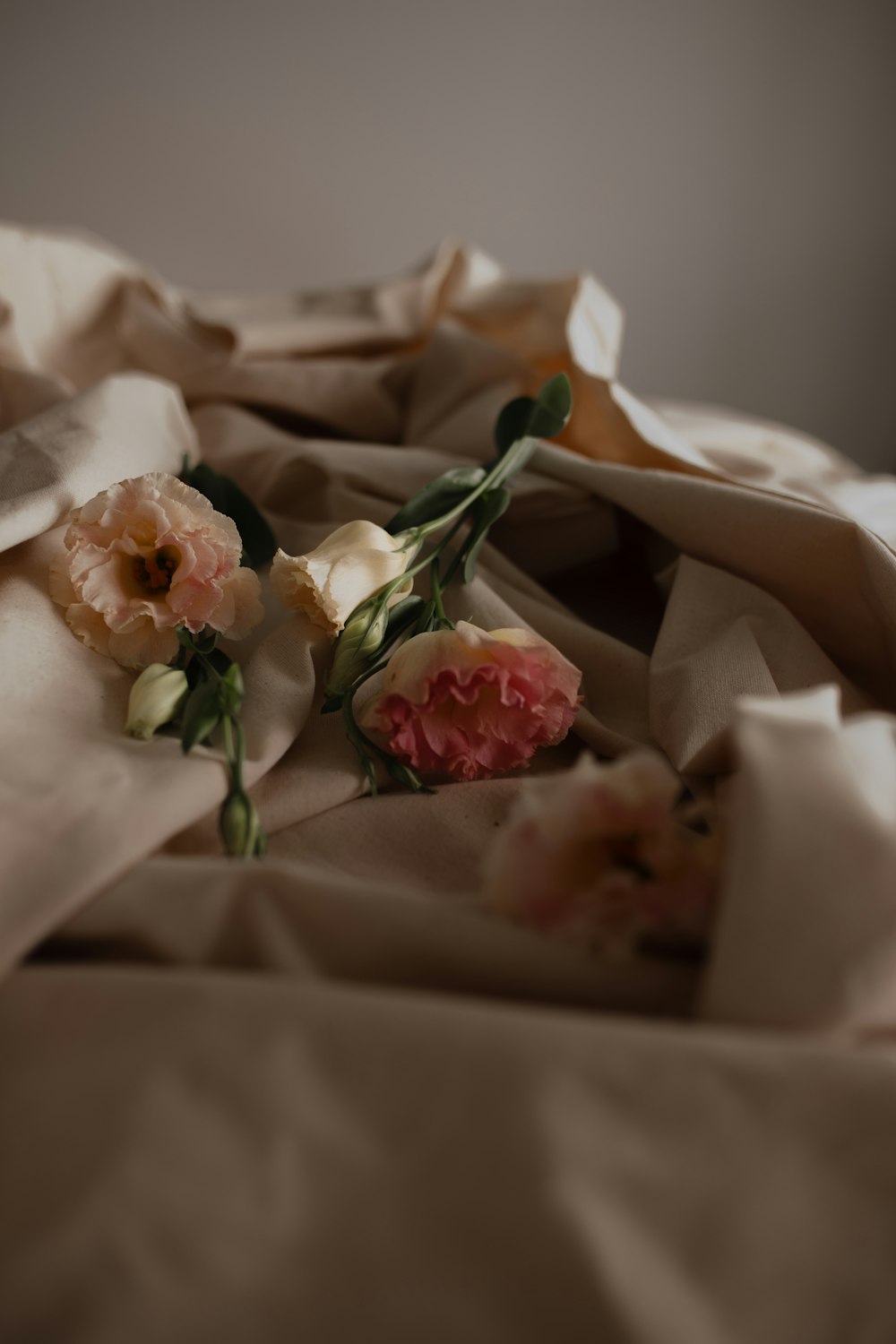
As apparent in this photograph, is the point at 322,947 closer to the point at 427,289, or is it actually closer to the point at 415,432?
the point at 415,432

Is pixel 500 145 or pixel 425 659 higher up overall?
pixel 500 145

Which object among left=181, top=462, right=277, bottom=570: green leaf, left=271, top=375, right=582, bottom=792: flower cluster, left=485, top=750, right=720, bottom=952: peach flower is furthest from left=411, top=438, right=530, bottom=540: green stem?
left=485, top=750, right=720, bottom=952: peach flower

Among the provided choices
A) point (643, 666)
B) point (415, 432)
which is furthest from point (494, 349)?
point (643, 666)

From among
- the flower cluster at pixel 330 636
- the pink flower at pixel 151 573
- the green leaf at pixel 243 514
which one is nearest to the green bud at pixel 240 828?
the flower cluster at pixel 330 636

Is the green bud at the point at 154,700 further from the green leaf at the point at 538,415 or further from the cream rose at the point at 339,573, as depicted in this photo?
the green leaf at the point at 538,415

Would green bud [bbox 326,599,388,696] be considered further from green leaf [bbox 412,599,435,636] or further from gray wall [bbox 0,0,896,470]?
gray wall [bbox 0,0,896,470]

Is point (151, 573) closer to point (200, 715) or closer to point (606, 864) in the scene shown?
point (200, 715)

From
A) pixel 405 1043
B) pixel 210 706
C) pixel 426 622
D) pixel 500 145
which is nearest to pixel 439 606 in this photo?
pixel 426 622
